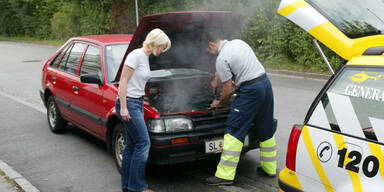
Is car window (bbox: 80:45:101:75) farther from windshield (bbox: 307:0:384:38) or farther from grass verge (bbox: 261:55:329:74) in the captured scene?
grass verge (bbox: 261:55:329:74)

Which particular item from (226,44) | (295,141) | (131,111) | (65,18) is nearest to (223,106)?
(226,44)

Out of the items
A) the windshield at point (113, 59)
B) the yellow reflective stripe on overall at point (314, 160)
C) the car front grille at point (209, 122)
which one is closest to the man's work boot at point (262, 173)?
the car front grille at point (209, 122)

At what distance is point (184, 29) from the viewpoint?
4.78m

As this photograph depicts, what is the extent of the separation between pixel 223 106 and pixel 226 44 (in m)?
0.71

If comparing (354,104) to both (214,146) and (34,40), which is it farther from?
(34,40)

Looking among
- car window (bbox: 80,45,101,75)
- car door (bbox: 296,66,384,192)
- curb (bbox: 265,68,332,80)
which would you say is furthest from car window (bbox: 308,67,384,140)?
curb (bbox: 265,68,332,80)

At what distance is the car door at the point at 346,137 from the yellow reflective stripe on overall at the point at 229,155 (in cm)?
133

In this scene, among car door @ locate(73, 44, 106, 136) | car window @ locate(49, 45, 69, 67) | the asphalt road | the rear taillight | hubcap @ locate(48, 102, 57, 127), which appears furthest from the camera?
hubcap @ locate(48, 102, 57, 127)

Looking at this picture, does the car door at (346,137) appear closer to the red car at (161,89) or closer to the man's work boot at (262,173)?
the red car at (161,89)

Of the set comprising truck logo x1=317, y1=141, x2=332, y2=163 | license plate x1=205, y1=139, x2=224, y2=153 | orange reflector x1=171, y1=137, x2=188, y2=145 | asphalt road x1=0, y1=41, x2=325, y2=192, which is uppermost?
truck logo x1=317, y1=141, x2=332, y2=163

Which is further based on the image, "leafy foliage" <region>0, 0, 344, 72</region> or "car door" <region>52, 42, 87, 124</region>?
"leafy foliage" <region>0, 0, 344, 72</region>

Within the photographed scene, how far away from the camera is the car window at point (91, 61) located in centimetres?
535

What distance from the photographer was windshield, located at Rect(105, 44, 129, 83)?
201 inches

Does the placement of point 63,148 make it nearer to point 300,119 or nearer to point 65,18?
point 300,119
